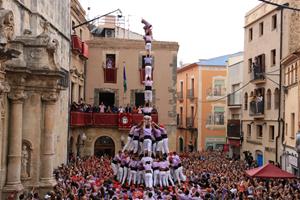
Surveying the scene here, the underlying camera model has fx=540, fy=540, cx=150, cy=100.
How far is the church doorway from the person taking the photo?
39125mm

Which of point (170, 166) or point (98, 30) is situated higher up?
point (98, 30)

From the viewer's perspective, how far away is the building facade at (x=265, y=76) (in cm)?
3372

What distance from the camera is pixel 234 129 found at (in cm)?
4469

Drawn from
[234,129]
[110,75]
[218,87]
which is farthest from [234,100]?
→ [110,75]

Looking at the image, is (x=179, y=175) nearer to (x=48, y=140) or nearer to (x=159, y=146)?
(x=159, y=146)

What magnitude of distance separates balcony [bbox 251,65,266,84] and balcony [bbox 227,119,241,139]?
6.23m

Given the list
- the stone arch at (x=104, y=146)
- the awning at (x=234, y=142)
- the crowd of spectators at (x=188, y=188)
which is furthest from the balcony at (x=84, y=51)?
the awning at (x=234, y=142)

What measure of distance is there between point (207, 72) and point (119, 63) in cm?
1536

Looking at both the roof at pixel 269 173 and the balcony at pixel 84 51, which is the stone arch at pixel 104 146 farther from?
the roof at pixel 269 173

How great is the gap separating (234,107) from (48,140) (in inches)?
1073

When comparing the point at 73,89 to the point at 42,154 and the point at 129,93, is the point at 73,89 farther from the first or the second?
the point at 42,154

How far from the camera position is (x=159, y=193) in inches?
776

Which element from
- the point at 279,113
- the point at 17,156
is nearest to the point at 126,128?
the point at 279,113

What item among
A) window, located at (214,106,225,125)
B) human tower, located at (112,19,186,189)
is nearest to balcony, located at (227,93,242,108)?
window, located at (214,106,225,125)
